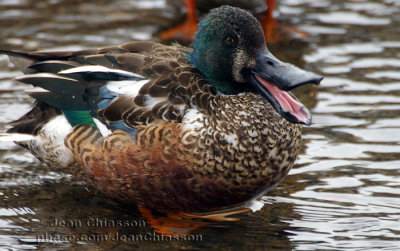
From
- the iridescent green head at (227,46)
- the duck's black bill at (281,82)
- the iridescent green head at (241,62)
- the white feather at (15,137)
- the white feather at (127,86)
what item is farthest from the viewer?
the white feather at (15,137)

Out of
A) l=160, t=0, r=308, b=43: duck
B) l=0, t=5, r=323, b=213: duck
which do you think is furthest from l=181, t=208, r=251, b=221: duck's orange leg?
l=160, t=0, r=308, b=43: duck

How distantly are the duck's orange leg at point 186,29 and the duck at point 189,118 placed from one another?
129 inches

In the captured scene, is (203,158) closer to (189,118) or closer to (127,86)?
(189,118)

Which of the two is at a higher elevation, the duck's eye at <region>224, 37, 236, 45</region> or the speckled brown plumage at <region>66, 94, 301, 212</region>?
the duck's eye at <region>224, 37, 236, 45</region>

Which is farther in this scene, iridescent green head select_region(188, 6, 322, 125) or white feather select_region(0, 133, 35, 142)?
white feather select_region(0, 133, 35, 142)

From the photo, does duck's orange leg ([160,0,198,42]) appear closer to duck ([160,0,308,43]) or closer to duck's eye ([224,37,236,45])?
duck ([160,0,308,43])

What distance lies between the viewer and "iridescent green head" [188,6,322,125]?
14.2 ft

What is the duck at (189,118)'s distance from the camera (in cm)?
439

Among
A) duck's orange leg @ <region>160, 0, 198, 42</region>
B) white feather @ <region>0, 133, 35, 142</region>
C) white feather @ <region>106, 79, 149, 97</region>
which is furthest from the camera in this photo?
duck's orange leg @ <region>160, 0, 198, 42</region>

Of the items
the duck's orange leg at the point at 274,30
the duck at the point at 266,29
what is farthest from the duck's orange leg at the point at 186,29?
the duck's orange leg at the point at 274,30

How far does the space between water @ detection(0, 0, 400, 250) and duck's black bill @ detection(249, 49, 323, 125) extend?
838 mm

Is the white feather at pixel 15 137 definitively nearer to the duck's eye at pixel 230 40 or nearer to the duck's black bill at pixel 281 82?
→ the duck's eye at pixel 230 40

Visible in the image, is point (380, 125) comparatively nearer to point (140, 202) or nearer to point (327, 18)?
point (140, 202)

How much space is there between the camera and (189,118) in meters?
4.43
